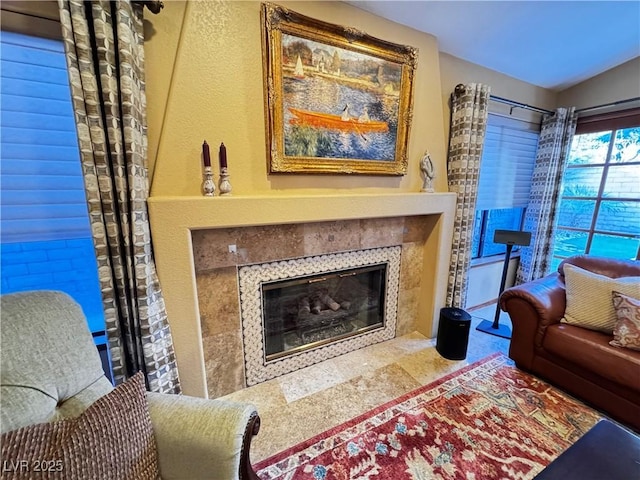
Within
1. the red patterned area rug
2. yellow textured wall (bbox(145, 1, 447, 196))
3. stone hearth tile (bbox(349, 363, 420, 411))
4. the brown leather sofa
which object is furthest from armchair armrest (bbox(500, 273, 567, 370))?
yellow textured wall (bbox(145, 1, 447, 196))

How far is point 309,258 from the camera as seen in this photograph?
1.95 m

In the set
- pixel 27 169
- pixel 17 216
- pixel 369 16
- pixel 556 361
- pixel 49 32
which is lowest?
pixel 556 361

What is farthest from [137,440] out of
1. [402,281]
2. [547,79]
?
[547,79]

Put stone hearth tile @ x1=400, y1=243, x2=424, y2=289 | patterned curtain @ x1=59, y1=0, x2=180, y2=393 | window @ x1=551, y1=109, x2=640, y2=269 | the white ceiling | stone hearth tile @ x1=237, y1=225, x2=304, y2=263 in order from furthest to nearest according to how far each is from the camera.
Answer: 1. window @ x1=551, y1=109, x2=640, y2=269
2. stone hearth tile @ x1=400, y1=243, x2=424, y2=289
3. the white ceiling
4. stone hearth tile @ x1=237, y1=225, x2=304, y2=263
5. patterned curtain @ x1=59, y1=0, x2=180, y2=393

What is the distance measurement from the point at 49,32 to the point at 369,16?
1.79 m

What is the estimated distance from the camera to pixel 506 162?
2994mm

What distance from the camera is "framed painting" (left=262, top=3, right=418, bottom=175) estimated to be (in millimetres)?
1567

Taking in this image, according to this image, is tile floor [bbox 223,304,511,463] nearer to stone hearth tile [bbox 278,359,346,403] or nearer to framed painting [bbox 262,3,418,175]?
stone hearth tile [bbox 278,359,346,403]

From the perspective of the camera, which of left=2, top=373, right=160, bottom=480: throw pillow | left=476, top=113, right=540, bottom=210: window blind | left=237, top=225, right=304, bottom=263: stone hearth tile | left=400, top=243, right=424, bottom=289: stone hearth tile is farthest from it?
left=476, top=113, right=540, bottom=210: window blind

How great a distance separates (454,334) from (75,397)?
234 cm

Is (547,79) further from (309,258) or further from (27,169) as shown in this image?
(27,169)

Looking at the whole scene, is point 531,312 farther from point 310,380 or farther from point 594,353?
point 310,380

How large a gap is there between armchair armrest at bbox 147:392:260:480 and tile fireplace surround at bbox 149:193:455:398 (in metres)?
0.62

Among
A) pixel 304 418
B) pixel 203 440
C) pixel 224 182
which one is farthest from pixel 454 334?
pixel 224 182
